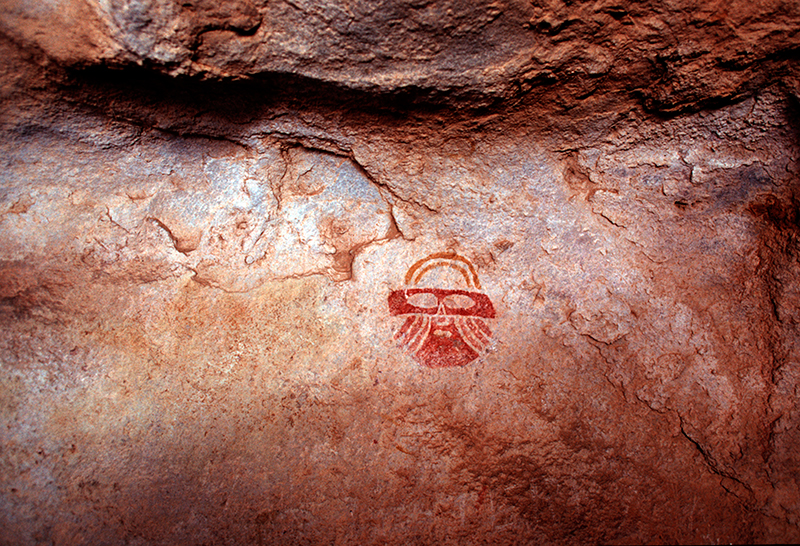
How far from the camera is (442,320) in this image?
1356mm

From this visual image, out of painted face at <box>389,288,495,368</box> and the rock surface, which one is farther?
painted face at <box>389,288,495,368</box>

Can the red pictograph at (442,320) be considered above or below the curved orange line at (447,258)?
below

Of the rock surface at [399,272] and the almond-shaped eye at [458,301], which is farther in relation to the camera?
the almond-shaped eye at [458,301]

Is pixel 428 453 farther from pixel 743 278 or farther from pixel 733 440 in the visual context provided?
pixel 743 278

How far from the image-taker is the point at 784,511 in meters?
1.17

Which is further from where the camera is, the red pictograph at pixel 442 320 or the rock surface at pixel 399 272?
the red pictograph at pixel 442 320

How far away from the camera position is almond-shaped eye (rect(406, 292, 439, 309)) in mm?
1363

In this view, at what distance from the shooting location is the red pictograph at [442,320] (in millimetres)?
1337

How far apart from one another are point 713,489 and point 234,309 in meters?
1.38

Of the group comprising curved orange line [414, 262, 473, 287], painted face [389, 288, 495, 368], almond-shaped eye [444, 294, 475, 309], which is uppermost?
curved orange line [414, 262, 473, 287]

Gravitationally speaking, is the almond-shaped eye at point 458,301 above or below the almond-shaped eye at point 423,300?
above

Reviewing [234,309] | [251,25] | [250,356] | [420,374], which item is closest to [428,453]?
[420,374]

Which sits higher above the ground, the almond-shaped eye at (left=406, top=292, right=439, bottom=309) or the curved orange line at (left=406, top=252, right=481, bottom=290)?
the curved orange line at (left=406, top=252, right=481, bottom=290)

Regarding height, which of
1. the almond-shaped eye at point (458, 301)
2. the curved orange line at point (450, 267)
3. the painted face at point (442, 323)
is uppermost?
the curved orange line at point (450, 267)
